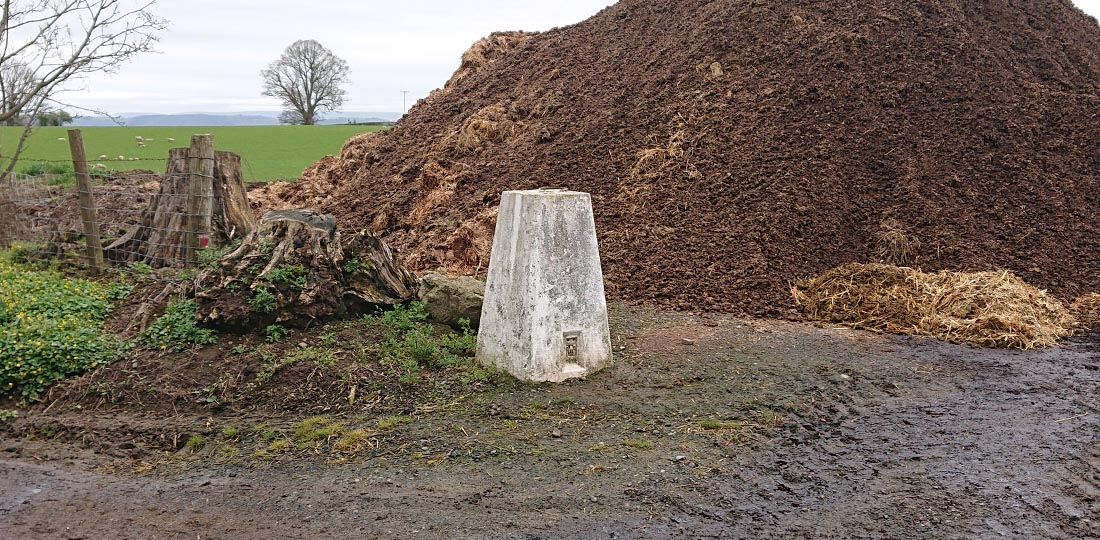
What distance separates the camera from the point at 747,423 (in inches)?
170

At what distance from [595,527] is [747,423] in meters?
1.51

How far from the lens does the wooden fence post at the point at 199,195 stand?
299 inches

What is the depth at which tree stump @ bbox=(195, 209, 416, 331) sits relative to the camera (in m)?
5.30

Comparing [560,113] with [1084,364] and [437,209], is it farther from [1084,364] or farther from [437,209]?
[1084,364]

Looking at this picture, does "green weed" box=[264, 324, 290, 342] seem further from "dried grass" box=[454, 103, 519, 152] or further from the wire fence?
"dried grass" box=[454, 103, 519, 152]

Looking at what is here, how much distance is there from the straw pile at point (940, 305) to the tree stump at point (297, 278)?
152 inches

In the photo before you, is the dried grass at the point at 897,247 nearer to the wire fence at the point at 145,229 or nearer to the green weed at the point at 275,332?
the green weed at the point at 275,332

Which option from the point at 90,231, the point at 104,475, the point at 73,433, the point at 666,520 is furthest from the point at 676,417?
the point at 90,231

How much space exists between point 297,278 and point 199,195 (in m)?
2.86

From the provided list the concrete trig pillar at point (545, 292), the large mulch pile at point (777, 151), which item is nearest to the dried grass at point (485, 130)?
the large mulch pile at point (777, 151)

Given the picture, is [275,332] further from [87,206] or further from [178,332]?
[87,206]

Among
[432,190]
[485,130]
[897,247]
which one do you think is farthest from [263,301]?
[485,130]

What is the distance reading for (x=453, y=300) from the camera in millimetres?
5797

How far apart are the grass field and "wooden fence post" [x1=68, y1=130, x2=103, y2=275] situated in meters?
9.43
